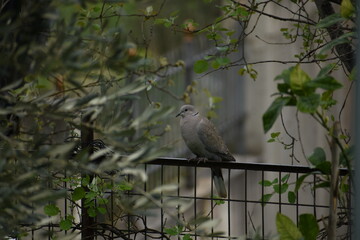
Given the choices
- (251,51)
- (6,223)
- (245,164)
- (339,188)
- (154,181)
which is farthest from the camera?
(251,51)

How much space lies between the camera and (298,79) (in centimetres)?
182

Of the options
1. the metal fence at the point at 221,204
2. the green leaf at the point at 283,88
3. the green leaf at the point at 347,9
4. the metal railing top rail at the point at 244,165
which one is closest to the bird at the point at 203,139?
the metal fence at the point at 221,204

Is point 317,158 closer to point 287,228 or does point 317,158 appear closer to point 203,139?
point 287,228

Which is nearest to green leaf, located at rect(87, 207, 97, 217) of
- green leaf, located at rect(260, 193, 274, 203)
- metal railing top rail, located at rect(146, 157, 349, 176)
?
metal railing top rail, located at rect(146, 157, 349, 176)

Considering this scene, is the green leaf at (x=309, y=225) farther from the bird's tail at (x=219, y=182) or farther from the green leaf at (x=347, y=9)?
the bird's tail at (x=219, y=182)

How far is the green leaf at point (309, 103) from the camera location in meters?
1.79

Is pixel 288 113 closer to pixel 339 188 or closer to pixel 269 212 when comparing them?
pixel 269 212

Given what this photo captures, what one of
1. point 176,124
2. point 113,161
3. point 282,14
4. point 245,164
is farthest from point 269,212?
point 113,161

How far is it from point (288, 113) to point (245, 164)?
412 centimetres

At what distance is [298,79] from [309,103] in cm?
7

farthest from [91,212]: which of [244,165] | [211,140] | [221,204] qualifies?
[221,204]

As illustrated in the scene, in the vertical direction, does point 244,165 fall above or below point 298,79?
below

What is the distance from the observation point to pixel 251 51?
9.07 m

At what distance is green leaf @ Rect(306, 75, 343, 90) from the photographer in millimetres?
1789
